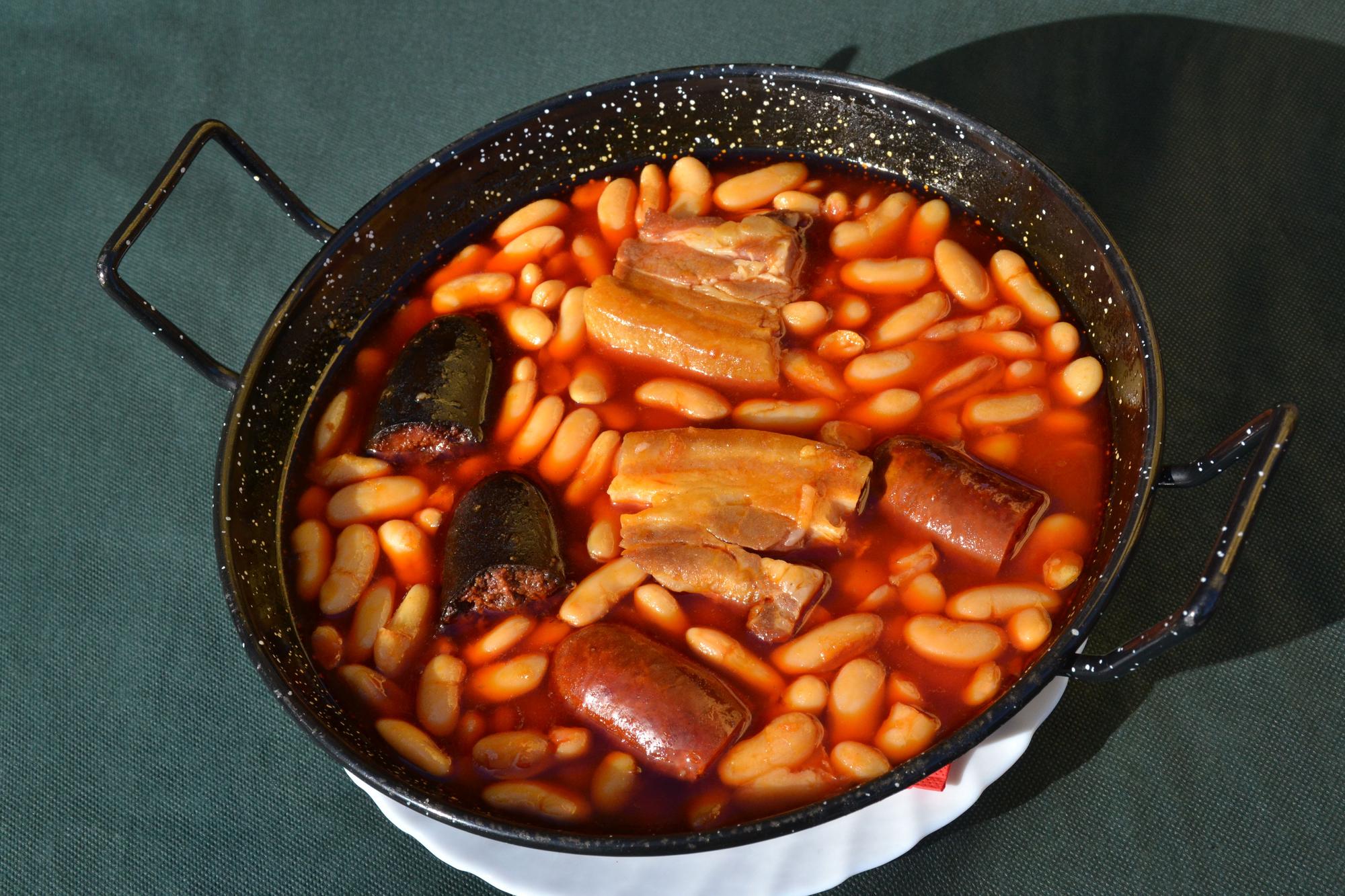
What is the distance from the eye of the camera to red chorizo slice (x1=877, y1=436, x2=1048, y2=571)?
1750 mm

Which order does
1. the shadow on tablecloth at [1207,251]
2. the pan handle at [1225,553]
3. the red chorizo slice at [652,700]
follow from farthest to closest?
the shadow on tablecloth at [1207,251]
the red chorizo slice at [652,700]
the pan handle at [1225,553]

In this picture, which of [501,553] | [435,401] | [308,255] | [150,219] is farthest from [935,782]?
[308,255]

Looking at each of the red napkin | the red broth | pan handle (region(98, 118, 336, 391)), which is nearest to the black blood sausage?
the red broth

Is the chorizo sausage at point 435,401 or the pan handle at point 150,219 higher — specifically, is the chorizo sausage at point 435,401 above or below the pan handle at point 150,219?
below

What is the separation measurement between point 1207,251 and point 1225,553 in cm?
126

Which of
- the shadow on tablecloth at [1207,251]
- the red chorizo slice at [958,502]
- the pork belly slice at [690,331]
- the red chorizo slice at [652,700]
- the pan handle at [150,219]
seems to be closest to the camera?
the red chorizo slice at [652,700]

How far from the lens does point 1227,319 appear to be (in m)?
2.37

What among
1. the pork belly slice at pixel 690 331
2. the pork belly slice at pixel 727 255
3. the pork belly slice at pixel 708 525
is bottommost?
the pork belly slice at pixel 708 525

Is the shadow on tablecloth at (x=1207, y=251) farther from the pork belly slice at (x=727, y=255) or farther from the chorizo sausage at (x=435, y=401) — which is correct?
the chorizo sausage at (x=435, y=401)

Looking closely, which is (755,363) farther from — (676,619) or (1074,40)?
(1074,40)

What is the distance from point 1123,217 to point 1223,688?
3.54ft

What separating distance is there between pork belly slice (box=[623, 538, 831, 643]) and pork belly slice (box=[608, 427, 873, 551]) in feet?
0.14

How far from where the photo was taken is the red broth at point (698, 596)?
167cm

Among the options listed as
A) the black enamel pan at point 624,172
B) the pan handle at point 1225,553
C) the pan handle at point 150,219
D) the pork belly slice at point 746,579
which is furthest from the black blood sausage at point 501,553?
the pan handle at point 1225,553
